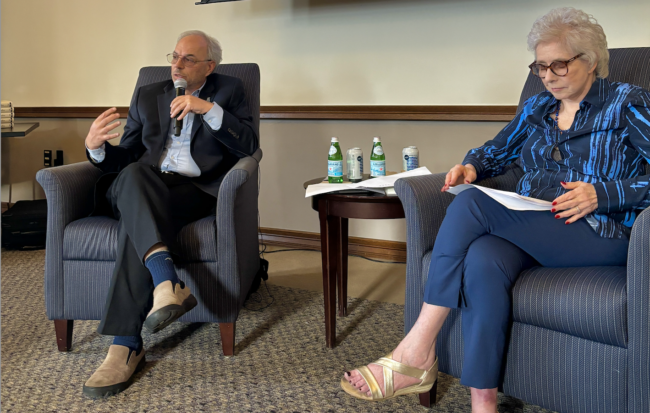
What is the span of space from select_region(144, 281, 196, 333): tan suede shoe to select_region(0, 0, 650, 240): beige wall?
1558 millimetres

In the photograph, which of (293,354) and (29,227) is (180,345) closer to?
(293,354)

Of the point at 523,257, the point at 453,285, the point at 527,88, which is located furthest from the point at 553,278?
the point at 527,88

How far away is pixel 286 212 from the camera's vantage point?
10.8ft

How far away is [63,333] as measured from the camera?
1.91 metres

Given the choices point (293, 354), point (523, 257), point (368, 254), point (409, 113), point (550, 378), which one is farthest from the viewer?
point (368, 254)

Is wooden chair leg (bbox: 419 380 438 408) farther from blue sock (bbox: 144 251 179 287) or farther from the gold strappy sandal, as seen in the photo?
blue sock (bbox: 144 251 179 287)

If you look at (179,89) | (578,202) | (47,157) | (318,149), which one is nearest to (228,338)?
(179,89)

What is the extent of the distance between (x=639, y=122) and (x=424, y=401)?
3.06 ft

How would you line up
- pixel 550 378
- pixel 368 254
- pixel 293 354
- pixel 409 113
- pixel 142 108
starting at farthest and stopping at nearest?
pixel 368 254 < pixel 409 113 < pixel 142 108 < pixel 293 354 < pixel 550 378

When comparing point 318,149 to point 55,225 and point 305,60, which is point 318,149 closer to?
point 305,60

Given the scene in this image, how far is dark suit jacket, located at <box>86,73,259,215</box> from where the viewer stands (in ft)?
6.77

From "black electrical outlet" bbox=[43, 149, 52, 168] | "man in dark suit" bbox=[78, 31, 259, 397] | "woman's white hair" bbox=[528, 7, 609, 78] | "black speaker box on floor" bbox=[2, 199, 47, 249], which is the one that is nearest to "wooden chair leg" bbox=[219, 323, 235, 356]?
"man in dark suit" bbox=[78, 31, 259, 397]

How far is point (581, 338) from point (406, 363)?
42 centimetres

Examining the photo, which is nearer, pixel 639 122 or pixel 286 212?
pixel 639 122
